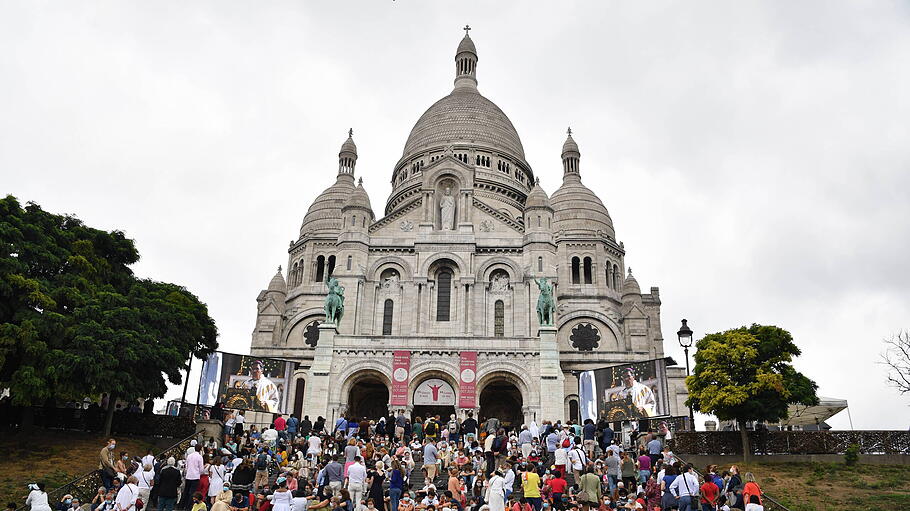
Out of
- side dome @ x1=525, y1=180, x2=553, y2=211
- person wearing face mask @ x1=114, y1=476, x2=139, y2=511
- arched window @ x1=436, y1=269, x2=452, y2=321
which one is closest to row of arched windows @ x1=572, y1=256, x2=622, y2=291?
side dome @ x1=525, y1=180, x2=553, y2=211

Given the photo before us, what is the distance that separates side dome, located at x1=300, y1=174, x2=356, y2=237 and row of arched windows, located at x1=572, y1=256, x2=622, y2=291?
19.0 m

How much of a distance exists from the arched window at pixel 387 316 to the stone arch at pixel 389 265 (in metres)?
1.65

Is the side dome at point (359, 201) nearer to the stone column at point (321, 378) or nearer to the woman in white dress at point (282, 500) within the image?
the stone column at point (321, 378)

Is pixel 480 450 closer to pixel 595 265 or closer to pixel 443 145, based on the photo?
pixel 595 265

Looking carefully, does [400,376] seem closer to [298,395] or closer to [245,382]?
[245,382]

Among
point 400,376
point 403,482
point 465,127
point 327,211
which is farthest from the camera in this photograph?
point 465,127

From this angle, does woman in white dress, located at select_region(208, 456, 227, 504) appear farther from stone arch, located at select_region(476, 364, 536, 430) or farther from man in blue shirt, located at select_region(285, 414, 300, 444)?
stone arch, located at select_region(476, 364, 536, 430)

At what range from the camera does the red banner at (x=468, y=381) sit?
38062 mm

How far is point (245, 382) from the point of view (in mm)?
37219

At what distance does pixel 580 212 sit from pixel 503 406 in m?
21.1

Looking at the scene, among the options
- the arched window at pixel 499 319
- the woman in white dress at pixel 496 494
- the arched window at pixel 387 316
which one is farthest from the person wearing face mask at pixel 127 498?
the arched window at pixel 499 319

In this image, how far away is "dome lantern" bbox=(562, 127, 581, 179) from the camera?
6543 cm

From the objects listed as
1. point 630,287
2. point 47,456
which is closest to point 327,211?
point 630,287

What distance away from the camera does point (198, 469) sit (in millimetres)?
18203
